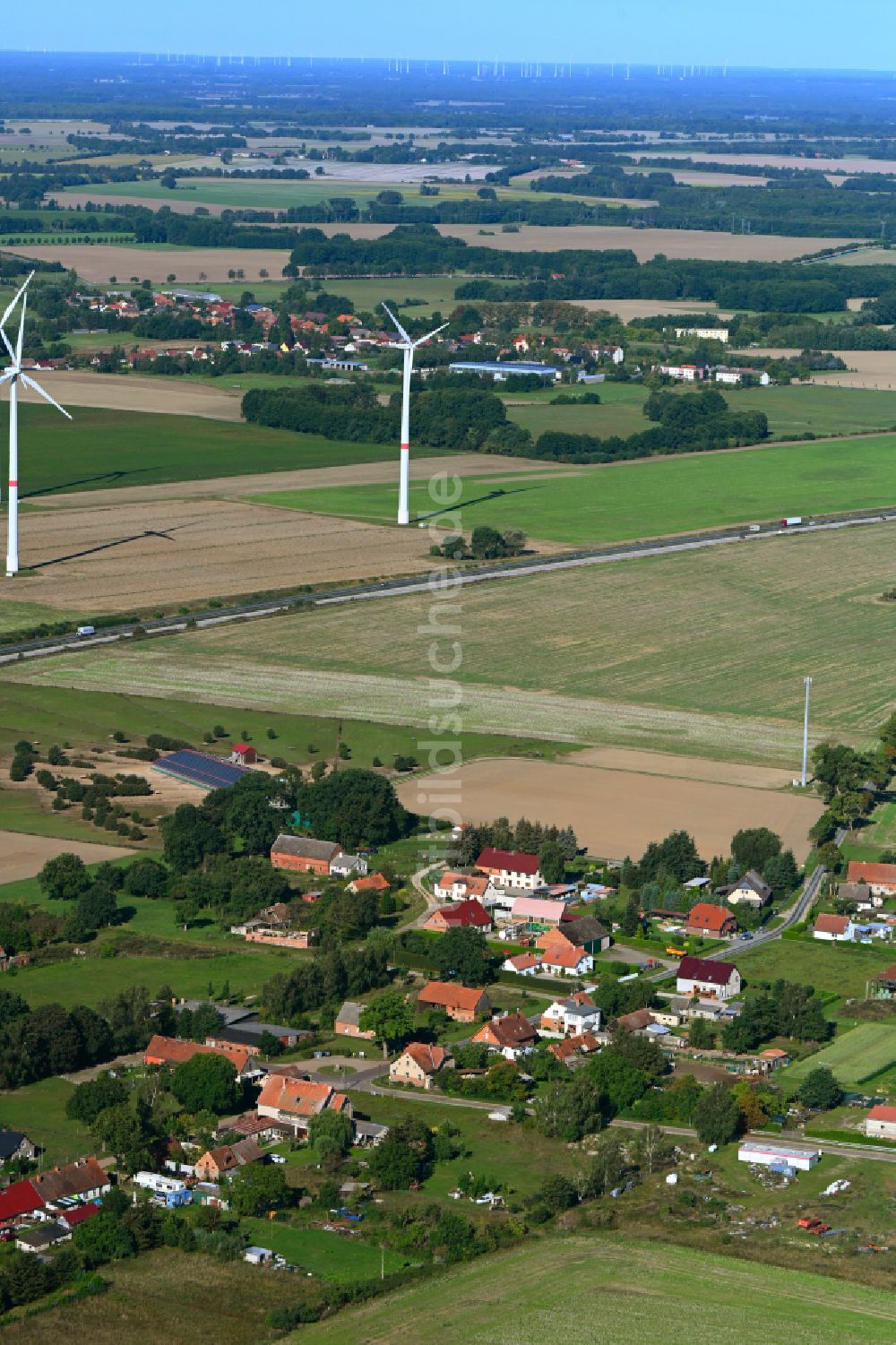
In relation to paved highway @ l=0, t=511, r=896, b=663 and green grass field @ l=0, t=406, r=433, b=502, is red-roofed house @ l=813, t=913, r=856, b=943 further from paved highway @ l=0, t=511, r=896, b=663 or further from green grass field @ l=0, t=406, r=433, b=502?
green grass field @ l=0, t=406, r=433, b=502

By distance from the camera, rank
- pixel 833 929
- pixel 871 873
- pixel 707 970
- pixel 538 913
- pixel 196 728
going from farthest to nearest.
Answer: pixel 196 728 → pixel 871 873 → pixel 538 913 → pixel 833 929 → pixel 707 970

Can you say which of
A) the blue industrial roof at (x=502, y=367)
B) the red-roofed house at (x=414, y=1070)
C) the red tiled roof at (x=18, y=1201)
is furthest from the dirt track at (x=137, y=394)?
the red tiled roof at (x=18, y=1201)

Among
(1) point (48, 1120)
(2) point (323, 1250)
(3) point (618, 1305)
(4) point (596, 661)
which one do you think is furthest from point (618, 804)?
(3) point (618, 1305)

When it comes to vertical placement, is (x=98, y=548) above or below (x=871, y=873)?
above

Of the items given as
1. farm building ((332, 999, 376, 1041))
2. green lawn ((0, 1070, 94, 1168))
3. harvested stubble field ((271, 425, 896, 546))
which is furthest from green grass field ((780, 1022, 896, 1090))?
harvested stubble field ((271, 425, 896, 546))

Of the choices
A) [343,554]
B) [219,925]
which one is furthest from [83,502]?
[219,925]

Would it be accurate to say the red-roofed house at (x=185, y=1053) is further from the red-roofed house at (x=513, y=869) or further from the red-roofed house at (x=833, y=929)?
the red-roofed house at (x=833, y=929)

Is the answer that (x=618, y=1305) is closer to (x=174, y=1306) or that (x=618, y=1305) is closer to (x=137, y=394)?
(x=174, y=1306)

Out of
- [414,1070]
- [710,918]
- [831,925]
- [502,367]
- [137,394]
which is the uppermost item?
[502,367]
